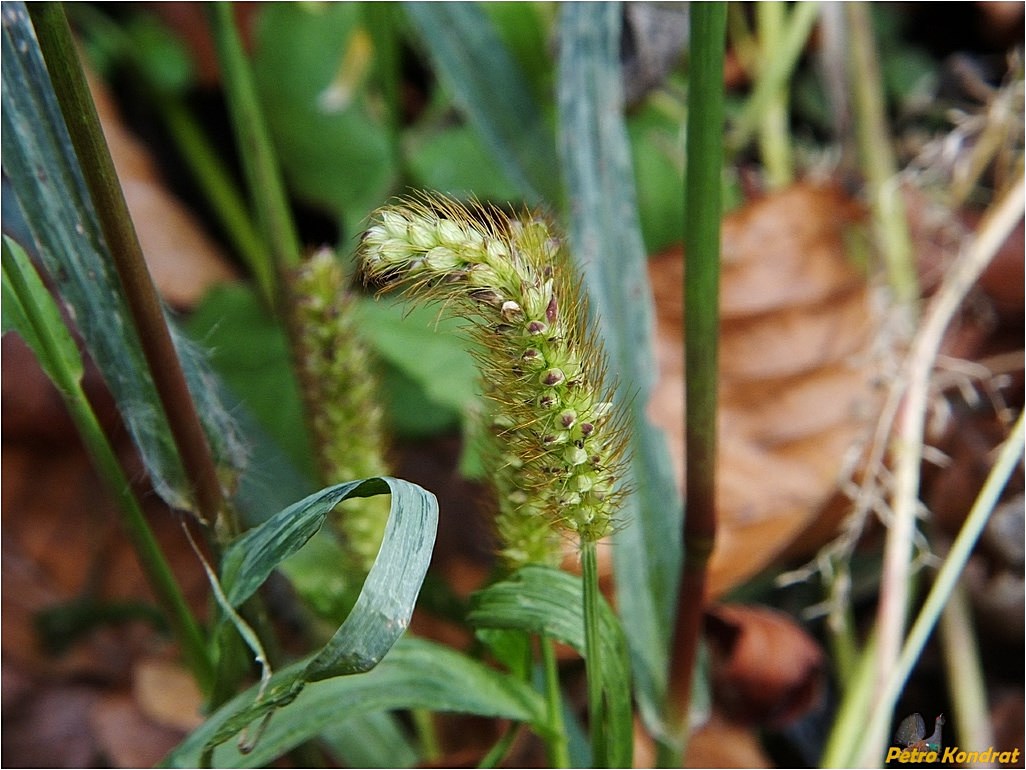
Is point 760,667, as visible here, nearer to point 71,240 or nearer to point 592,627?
point 592,627

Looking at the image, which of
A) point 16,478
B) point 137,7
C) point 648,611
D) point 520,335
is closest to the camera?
point 520,335

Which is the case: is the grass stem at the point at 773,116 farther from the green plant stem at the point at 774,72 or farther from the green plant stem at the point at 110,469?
the green plant stem at the point at 110,469

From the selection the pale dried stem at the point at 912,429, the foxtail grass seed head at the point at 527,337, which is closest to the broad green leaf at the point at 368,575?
the foxtail grass seed head at the point at 527,337

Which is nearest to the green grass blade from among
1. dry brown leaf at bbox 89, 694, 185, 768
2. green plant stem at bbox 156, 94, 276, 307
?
green plant stem at bbox 156, 94, 276, 307

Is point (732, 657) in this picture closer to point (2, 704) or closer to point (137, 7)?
point (2, 704)

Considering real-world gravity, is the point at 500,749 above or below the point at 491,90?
below

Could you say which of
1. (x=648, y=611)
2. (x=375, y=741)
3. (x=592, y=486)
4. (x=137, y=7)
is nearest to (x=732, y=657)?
(x=648, y=611)

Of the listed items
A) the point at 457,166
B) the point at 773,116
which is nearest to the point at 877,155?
the point at 773,116
